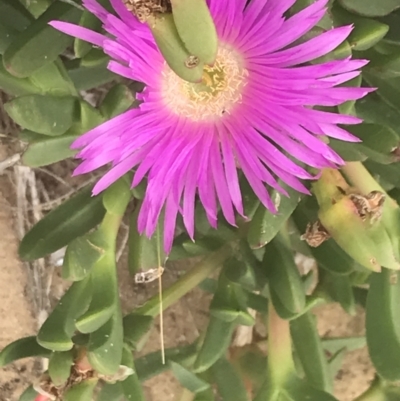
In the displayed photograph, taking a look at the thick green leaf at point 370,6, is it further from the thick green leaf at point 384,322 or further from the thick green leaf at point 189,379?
the thick green leaf at point 189,379

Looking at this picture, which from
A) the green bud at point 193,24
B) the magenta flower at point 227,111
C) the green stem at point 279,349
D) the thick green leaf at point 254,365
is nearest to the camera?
the green bud at point 193,24

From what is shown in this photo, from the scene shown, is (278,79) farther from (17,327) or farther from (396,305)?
(17,327)

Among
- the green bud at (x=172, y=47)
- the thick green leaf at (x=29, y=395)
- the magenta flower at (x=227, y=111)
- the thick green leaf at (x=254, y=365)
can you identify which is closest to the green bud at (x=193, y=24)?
the green bud at (x=172, y=47)

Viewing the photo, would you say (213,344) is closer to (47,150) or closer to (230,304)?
(230,304)

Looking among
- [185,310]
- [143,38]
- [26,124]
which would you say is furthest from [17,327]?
[143,38]

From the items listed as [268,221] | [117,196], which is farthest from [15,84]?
[268,221]

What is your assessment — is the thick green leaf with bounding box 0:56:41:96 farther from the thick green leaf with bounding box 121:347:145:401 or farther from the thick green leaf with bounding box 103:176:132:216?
the thick green leaf with bounding box 121:347:145:401
